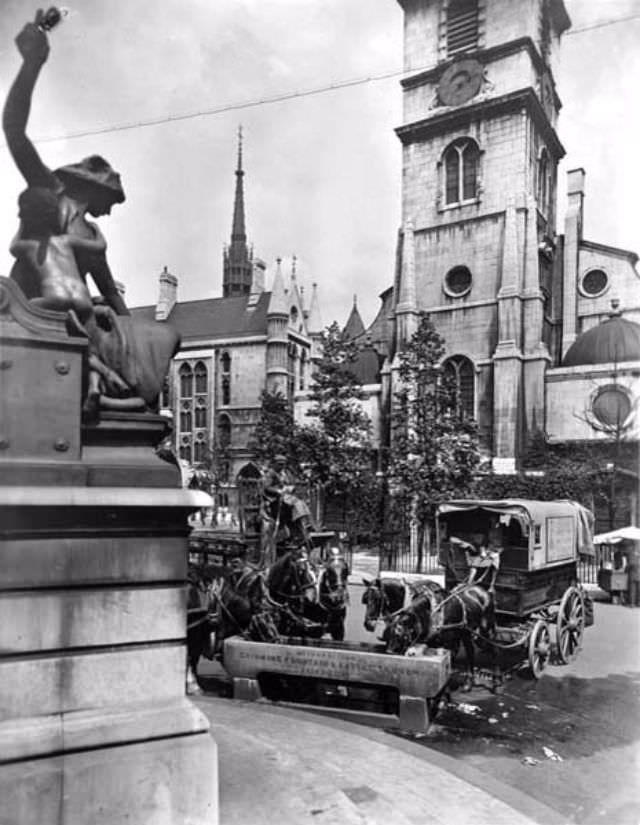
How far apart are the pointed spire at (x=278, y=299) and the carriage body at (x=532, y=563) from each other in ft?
143

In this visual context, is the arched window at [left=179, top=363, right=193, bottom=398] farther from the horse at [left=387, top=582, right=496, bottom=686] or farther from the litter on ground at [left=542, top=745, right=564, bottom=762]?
the litter on ground at [left=542, top=745, right=564, bottom=762]

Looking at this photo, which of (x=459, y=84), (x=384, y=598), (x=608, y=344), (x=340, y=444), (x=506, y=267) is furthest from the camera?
(x=459, y=84)

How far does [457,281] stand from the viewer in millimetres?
Result: 41094

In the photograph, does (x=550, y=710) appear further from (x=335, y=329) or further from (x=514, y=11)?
(x=514, y=11)

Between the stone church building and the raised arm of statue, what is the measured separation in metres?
32.7

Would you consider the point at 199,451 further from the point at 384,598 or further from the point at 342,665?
the point at 342,665

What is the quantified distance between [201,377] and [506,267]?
28125mm

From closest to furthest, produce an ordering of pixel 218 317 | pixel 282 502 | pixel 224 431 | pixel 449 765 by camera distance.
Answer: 1. pixel 449 765
2. pixel 282 502
3. pixel 224 431
4. pixel 218 317

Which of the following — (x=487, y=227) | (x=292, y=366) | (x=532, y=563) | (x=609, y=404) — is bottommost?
(x=532, y=563)

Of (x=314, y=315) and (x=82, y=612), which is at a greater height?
(x=314, y=315)

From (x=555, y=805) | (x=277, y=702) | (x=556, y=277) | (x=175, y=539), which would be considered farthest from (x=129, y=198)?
(x=556, y=277)

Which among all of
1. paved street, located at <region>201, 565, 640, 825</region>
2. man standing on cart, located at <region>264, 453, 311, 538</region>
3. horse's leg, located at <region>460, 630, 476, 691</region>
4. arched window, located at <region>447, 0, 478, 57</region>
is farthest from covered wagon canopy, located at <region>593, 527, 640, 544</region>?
arched window, located at <region>447, 0, 478, 57</region>

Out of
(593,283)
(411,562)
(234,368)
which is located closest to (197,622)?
(411,562)

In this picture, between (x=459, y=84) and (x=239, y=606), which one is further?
(x=459, y=84)
